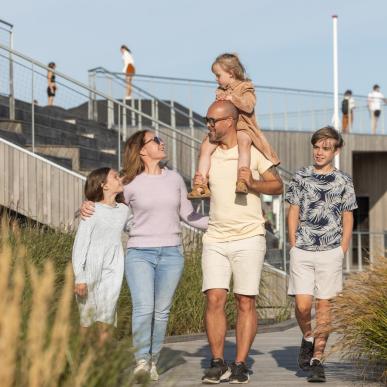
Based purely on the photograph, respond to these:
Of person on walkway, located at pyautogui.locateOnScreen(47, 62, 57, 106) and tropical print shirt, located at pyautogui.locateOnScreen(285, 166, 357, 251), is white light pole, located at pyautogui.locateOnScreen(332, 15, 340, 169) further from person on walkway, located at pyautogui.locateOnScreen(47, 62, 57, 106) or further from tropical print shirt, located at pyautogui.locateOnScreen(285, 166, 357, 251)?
tropical print shirt, located at pyautogui.locateOnScreen(285, 166, 357, 251)

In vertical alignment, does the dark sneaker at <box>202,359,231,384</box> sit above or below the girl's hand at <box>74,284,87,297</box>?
below

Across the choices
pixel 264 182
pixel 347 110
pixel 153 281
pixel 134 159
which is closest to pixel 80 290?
pixel 153 281

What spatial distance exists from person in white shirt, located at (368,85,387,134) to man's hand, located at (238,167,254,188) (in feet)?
89.1

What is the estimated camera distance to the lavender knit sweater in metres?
7.98

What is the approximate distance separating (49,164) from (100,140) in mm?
5276

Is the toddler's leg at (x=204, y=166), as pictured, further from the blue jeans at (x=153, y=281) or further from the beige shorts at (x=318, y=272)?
the beige shorts at (x=318, y=272)

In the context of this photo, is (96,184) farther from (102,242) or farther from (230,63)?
(230,63)

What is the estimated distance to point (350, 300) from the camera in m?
7.57

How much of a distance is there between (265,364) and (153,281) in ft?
5.52

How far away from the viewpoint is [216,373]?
7.84m

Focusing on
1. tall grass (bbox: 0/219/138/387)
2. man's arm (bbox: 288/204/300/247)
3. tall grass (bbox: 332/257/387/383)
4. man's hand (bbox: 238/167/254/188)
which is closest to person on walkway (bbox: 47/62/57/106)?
man's arm (bbox: 288/204/300/247)

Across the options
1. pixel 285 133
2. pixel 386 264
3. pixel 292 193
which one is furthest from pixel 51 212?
pixel 285 133

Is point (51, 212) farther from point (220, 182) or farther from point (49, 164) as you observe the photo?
point (220, 182)

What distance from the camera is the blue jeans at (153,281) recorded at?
7949 mm
